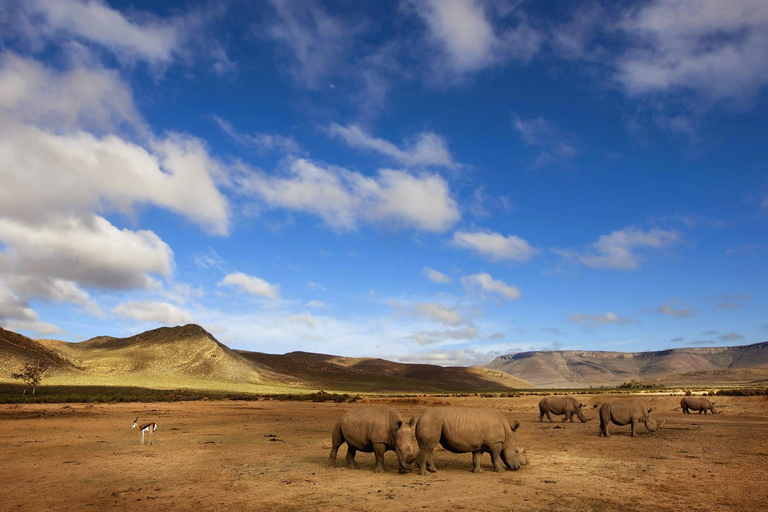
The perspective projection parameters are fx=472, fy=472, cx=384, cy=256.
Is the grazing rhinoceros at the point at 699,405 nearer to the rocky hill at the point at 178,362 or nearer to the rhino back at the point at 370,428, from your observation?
the rhino back at the point at 370,428

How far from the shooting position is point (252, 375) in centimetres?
10262

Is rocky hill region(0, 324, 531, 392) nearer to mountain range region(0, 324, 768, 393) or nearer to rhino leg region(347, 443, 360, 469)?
mountain range region(0, 324, 768, 393)

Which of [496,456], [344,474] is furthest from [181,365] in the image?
[496,456]

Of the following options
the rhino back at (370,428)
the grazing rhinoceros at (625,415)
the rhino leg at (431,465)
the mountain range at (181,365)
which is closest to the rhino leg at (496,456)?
the rhino leg at (431,465)

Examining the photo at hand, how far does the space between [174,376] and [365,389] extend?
37487 mm

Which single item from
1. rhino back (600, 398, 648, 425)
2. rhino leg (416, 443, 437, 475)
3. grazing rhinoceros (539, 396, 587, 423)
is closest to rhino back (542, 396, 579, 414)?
grazing rhinoceros (539, 396, 587, 423)

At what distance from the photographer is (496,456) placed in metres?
13.6

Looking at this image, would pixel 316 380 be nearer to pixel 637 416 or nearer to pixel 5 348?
pixel 5 348

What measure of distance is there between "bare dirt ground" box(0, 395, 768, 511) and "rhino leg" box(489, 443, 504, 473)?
0.31 metres

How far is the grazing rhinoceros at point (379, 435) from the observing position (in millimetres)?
13023

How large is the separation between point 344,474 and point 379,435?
4.57 ft

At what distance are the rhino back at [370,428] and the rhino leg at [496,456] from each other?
281cm

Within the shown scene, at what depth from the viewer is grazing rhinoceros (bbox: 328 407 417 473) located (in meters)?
13.0

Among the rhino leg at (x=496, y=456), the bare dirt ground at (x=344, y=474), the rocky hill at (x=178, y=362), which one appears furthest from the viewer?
the rocky hill at (x=178, y=362)
